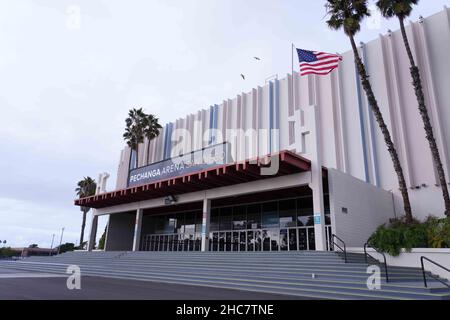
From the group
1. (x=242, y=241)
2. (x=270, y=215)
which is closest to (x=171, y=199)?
(x=242, y=241)

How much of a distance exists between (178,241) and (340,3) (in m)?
22.6

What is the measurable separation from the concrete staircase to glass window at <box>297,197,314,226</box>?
6.97 metres

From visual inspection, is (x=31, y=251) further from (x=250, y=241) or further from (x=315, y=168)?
(x=315, y=168)

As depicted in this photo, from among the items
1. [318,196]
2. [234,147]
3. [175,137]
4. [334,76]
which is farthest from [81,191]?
[318,196]

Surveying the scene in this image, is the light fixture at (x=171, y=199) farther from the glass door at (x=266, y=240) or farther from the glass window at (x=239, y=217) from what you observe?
the glass door at (x=266, y=240)

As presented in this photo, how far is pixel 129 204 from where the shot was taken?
28250 millimetres

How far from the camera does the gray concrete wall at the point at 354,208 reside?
650 inches

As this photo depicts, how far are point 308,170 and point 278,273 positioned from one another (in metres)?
6.08

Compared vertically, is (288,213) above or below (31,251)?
above

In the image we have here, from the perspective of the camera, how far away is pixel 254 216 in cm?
2444

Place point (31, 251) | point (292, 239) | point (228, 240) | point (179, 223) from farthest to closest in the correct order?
1. point (31, 251)
2. point (179, 223)
3. point (228, 240)
4. point (292, 239)

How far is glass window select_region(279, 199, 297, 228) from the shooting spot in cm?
2219

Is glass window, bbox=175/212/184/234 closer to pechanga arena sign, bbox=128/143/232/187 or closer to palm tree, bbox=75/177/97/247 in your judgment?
pechanga arena sign, bbox=128/143/232/187

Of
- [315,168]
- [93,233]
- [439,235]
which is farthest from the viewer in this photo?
[93,233]
